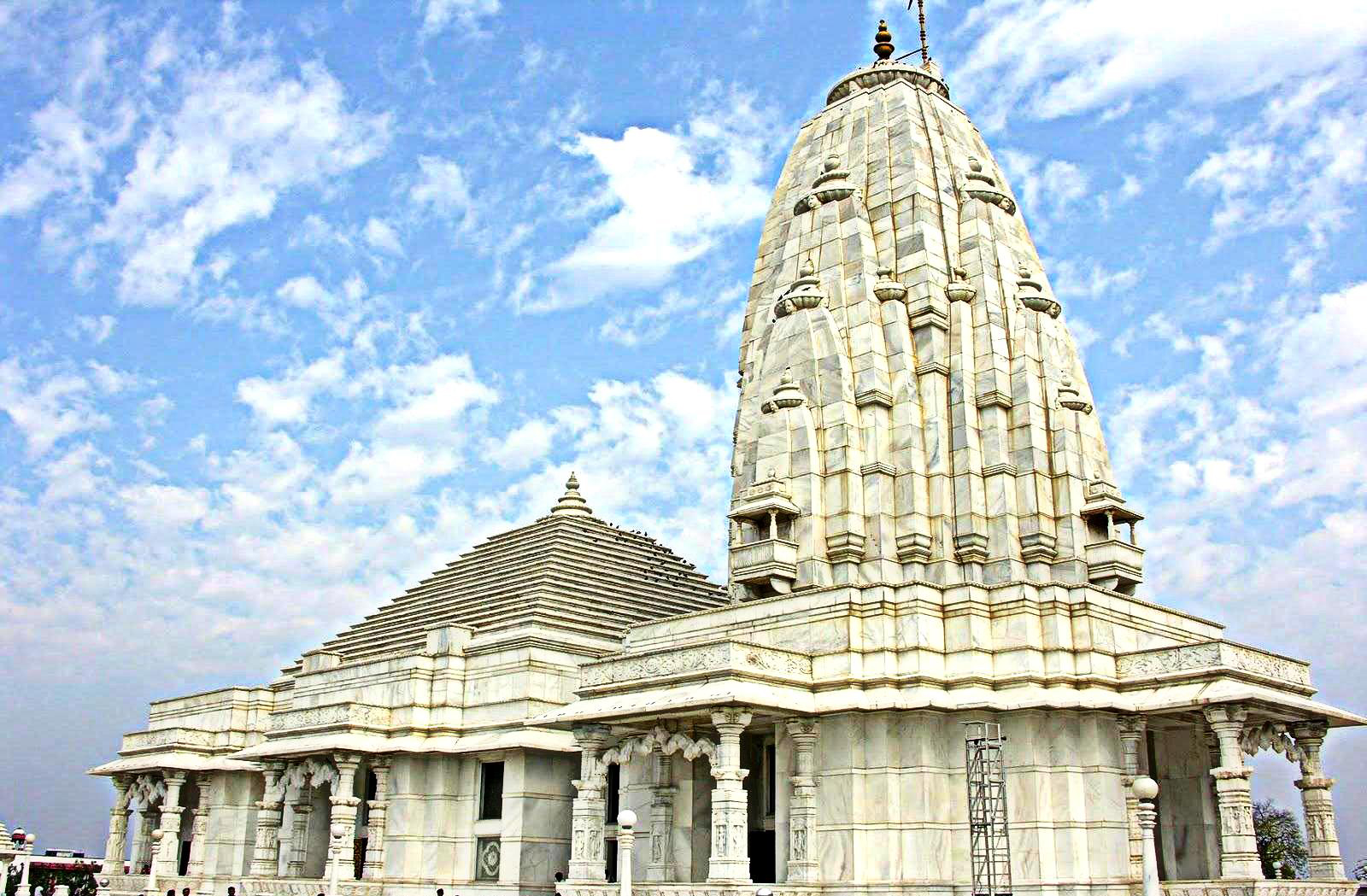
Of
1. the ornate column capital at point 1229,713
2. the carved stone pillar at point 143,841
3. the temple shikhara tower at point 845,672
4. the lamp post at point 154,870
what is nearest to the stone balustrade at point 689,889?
the temple shikhara tower at point 845,672

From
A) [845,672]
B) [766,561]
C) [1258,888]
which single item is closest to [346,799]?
[766,561]

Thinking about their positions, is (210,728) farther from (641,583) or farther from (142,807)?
(641,583)

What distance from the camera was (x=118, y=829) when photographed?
4112 centimetres

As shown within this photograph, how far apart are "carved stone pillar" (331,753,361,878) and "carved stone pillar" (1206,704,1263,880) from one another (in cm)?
1997

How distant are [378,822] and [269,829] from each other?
3.27 meters

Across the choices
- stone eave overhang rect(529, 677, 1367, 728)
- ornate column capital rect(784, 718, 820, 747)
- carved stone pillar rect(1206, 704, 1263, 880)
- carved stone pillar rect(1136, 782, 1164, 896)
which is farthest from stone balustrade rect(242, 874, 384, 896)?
carved stone pillar rect(1206, 704, 1263, 880)

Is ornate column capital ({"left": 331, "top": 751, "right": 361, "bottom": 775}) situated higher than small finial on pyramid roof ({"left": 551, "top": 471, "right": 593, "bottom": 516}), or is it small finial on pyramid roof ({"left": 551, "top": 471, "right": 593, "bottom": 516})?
small finial on pyramid roof ({"left": 551, "top": 471, "right": 593, "bottom": 516})

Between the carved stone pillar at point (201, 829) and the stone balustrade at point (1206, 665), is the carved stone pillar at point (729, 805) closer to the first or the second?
the stone balustrade at point (1206, 665)

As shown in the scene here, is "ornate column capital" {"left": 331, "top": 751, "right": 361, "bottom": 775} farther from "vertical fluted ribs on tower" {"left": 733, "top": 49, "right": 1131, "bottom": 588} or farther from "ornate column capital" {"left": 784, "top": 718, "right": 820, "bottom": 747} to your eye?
"ornate column capital" {"left": 784, "top": 718, "right": 820, "bottom": 747}

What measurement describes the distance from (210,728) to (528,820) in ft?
46.8

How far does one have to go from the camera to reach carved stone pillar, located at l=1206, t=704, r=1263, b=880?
23.3m

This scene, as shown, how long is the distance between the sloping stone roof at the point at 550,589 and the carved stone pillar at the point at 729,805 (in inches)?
393

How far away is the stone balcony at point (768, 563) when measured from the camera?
29438 millimetres

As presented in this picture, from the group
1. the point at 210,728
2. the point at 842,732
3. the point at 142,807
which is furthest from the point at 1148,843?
the point at 142,807
